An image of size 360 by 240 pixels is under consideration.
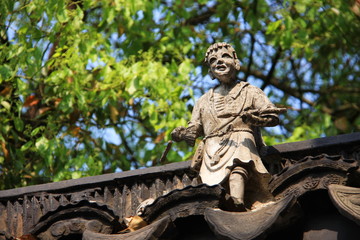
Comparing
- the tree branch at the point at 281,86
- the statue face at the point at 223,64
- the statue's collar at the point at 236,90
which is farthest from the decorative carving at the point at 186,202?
the tree branch at the point at 281,86

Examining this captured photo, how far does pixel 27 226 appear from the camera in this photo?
12516 mm

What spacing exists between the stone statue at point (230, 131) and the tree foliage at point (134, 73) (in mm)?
5561

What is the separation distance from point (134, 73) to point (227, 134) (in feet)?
22.3

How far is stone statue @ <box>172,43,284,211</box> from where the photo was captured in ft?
36.7

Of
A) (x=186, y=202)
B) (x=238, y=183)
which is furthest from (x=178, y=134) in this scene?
(x=186, y=202)

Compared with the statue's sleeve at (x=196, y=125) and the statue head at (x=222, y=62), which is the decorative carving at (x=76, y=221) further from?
the statue head at (x=222, y=62)

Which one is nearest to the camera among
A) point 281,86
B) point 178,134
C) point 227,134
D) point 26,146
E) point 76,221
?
point 76,221

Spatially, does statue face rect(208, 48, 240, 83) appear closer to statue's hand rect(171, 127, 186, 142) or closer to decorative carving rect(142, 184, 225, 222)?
statue's hand rect(171, 127, 186, 142)

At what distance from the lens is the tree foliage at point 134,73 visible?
58.1ft

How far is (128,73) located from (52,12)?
1765mm

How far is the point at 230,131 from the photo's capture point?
11562 mm

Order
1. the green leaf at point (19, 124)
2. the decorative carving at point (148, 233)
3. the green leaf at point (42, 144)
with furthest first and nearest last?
the green leaf at point (19, 124) → the green leaf at point (42, 144) → the decorative carving at point (148, 233)

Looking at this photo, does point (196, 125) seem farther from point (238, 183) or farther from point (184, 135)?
point (238, 183)

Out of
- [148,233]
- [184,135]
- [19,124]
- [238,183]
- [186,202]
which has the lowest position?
[148,233]
